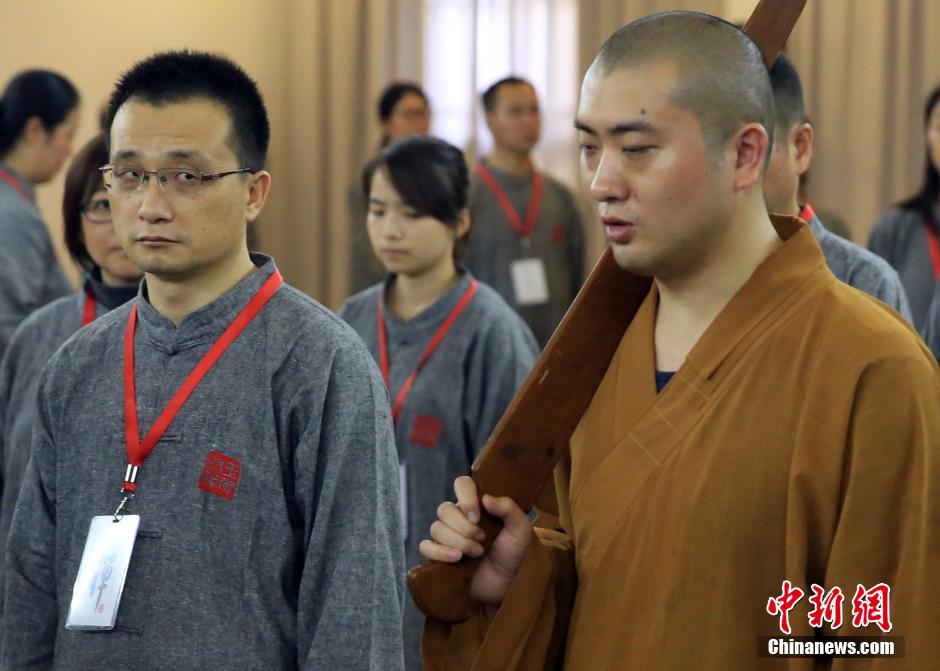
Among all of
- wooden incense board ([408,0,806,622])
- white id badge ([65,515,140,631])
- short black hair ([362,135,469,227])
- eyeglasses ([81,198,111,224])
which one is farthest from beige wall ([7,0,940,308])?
wooden incense board ([408,0,806,622])

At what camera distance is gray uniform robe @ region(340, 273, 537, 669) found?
3.22m

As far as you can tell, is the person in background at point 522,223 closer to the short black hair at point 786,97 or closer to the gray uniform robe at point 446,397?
the gray uniform robe at point 446,397

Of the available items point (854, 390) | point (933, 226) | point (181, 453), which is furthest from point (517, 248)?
point (854, 390)

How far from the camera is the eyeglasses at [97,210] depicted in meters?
2.62

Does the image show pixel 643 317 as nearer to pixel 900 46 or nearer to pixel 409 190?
pixel 409 190

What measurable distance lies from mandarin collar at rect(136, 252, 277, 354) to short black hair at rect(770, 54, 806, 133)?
3.36ft

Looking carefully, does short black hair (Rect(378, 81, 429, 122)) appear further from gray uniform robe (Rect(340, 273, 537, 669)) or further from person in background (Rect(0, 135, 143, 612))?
person in background (Rect(0, 135, 143, 612))

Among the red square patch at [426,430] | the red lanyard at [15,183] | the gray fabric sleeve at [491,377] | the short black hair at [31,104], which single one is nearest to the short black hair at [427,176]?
the gray fabric sleeve at [491,377]

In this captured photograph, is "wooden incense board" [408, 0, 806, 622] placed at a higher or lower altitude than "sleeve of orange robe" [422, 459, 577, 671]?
higher

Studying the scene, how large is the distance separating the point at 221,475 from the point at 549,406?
48 cm

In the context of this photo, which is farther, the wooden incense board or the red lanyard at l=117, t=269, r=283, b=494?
the red lanyard at l=117, t=269, r=283, b=494

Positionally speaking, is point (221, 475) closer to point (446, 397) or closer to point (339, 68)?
point (446, 397)

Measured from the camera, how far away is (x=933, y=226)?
12.8 feet

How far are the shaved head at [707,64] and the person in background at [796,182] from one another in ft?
2.56
